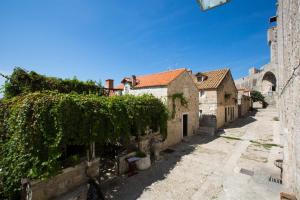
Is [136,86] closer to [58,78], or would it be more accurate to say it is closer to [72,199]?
[58,78]

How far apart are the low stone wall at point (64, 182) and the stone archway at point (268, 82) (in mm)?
51740

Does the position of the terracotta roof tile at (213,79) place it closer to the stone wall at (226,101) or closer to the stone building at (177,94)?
the stone wall at (226,101)

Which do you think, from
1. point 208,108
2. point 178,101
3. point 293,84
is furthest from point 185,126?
point 293,84

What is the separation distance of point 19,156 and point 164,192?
571 cm

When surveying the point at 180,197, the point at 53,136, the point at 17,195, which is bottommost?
the point at 180,197

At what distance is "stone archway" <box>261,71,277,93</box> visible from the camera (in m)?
44.2

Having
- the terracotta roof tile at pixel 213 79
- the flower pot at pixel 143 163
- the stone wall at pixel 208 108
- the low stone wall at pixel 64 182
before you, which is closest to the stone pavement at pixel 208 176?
the flower pot at pixel 143 163

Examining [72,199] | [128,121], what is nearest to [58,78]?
[128,121]

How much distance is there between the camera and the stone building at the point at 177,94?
44.9 feet

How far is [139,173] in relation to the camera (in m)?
8.87

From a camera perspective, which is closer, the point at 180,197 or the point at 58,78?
the point at 180,197

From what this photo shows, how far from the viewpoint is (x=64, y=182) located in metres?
6.62

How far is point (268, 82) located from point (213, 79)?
34310 millimetres

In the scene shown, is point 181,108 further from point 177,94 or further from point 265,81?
point 265,81
